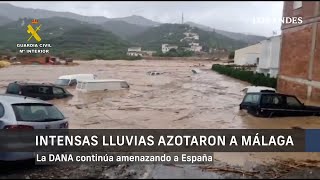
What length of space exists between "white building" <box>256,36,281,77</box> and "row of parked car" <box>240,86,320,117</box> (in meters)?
19.8

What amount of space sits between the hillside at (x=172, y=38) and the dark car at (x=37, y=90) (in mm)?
110376

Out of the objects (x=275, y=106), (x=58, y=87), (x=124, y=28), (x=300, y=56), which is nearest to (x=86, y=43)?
(x=58, y=87)

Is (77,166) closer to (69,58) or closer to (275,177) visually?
(275,177)

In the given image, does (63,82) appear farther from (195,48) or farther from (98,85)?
(195,48)

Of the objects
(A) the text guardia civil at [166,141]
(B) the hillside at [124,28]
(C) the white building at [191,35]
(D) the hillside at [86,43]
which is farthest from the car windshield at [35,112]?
(B) the hillside at [124,28]

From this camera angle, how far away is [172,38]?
490 feet

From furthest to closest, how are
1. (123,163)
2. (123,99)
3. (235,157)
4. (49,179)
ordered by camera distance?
(123,99), (235,157), (123,163), (49,179)

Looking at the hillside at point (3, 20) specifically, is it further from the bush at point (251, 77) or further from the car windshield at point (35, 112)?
the bush at point (251, 77)

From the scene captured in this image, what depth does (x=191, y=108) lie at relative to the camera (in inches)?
955

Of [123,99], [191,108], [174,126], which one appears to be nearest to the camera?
[174,126]

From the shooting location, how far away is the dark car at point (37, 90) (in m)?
21.3

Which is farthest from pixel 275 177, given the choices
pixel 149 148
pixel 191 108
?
pixel 191 108

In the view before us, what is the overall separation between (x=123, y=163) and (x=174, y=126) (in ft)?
29.8

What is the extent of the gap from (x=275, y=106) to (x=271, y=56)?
2252cm
